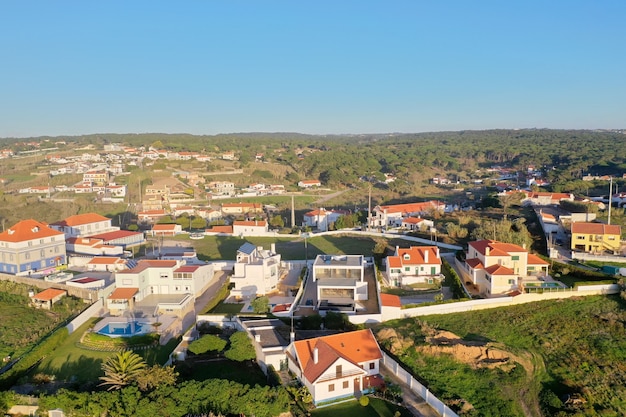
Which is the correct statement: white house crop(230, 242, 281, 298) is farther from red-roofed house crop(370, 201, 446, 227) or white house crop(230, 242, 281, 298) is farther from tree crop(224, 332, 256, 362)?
red-roofed house crop(370, 201, 446, 227)

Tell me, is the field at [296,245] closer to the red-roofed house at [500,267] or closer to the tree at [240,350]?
the red-roofed house at [500,267]

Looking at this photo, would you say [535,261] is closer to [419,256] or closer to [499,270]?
[499,270]

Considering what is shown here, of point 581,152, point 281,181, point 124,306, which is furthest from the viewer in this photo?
point 581,152

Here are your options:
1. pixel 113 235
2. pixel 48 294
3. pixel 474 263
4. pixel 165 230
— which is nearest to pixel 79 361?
pixel 48 294

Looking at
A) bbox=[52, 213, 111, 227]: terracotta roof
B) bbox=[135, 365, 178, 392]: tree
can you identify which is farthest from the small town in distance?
bbox=[52, 213, 111, 227]: terracotta roof

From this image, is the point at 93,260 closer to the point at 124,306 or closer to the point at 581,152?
the point at 124,306

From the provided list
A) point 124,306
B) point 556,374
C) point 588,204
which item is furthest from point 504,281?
point 588,204
